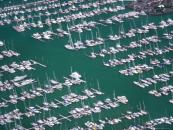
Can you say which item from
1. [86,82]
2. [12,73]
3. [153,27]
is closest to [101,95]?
[86,82]

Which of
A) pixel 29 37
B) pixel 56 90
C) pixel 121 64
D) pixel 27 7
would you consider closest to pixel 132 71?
pixel 121 64

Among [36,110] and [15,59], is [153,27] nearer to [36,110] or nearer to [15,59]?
[15,59]

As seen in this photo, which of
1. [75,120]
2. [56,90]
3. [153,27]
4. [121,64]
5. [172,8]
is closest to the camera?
[75,120]

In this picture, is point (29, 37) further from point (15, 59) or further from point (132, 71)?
point (132, 71)

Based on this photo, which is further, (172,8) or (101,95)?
(172,8)

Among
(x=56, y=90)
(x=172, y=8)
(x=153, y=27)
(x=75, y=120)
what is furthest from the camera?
(x=172, y=8)

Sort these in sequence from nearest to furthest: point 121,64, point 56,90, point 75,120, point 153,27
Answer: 1. point 75,120
2. point 56,90
3. point 121,64
4. point 153,27
